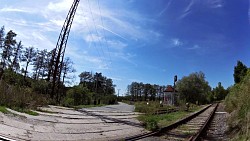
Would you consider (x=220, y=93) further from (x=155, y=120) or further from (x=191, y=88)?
(x=155, y=120)

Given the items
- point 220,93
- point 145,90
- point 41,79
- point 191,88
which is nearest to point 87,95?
point 41,79

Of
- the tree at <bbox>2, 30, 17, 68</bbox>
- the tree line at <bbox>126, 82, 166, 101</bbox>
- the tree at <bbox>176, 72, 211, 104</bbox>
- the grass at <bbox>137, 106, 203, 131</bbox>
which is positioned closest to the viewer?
the grass at <bbox>137, 106, 203, 131</bbox>

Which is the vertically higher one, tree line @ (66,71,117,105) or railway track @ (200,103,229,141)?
tree line @ (66,71,117,105)

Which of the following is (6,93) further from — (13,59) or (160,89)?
(160,89)

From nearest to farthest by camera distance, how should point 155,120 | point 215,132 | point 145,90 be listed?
point 215,132
point 155,120
point 145,90

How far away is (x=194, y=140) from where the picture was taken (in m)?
10.7

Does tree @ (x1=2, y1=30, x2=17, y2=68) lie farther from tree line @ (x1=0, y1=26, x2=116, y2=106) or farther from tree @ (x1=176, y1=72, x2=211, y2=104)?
tree @ (x1=176, y1=72, x2=211, y2=104)

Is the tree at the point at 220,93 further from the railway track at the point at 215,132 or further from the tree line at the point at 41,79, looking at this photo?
the railway track at the point at 215,132

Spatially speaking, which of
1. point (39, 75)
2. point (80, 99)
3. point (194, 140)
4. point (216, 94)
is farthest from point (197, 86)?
point (194, 140)

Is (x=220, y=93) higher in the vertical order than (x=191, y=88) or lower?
higher

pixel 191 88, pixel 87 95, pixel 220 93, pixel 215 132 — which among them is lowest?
pixel 215 132

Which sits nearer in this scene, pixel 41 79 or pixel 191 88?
pixel 41 79

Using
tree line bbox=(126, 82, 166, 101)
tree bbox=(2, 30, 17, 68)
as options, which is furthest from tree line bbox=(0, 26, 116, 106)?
tree line bbox=(126, 82, 166, 101)

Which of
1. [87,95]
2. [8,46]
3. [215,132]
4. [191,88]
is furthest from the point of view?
[191,88]
